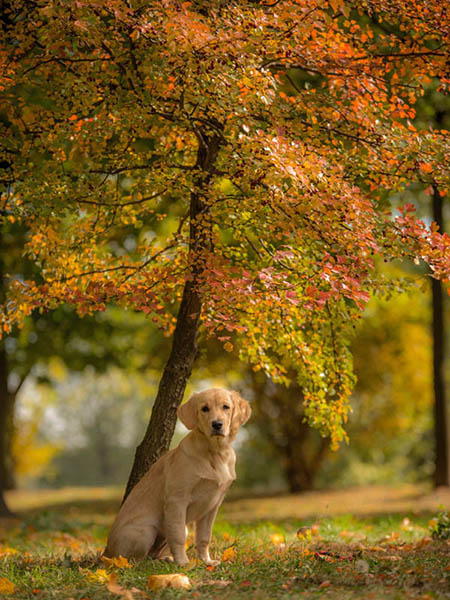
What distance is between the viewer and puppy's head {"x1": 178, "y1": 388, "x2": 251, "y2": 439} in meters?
4.97

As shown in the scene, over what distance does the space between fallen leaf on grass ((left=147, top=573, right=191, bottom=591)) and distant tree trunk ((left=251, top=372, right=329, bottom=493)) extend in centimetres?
1101

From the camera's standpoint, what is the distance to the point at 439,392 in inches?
508

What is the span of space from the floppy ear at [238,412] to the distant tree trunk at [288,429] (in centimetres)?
1022

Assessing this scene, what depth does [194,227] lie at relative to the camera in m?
6.48

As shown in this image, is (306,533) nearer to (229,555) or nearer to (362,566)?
(229,555)

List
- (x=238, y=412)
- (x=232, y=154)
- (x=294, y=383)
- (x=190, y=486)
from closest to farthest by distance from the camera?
(x=190, y=486) < (x=238, y=412) < (x=232, y=154) < (x=294, y=383)

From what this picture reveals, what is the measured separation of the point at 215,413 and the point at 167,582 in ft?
3.92

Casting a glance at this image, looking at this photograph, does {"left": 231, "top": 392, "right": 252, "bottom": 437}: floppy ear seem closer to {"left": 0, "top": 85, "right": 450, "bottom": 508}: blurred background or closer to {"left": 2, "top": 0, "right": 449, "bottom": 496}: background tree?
{"left": 2, "top": 0, "right": 449, "bottom": 496}: background tree

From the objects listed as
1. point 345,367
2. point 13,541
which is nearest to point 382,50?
point 345,367

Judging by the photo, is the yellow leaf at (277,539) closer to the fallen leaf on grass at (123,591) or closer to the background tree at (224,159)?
the background tree at (224,159)

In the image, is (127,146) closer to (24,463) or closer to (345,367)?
(345,367)

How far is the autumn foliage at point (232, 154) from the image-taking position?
5.16 meters

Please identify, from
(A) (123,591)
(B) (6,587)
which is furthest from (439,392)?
(B) (6,587)

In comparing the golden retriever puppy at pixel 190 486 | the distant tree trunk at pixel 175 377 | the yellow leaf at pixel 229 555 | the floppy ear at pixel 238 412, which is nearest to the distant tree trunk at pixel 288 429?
the distant tree trunk at pixel 175 377
